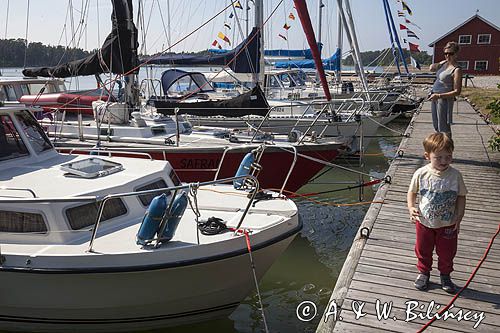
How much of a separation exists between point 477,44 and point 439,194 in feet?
171

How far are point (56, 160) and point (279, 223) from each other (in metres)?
3.56

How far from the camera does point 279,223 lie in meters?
5.92

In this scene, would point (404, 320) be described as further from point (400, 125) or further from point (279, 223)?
point (400, 125)

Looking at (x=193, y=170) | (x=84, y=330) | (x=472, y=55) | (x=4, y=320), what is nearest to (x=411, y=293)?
(x=84, y=330)

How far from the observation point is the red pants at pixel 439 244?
4250 millimetres

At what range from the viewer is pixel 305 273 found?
8.45 metres

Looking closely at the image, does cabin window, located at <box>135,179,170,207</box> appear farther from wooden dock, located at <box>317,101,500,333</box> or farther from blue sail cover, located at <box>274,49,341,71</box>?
blue sail cover, located at <box>274,49,341,71</box>

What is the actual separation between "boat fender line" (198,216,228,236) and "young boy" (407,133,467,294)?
2.24 m

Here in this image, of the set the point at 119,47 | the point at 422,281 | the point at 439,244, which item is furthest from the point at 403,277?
the point at 119,47

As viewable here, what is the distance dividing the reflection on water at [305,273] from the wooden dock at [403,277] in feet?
5.35

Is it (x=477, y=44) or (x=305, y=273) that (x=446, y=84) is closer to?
(x=305, y=273)

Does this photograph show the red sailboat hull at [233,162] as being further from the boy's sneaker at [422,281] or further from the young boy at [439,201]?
the young boy at [439,201]

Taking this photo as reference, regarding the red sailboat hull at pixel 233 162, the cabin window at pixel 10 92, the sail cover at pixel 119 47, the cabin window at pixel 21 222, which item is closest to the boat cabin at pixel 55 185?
the cabin window at pixel 21 222

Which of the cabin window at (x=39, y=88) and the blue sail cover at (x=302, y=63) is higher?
the blue sail cover at (x=302, y=63)
